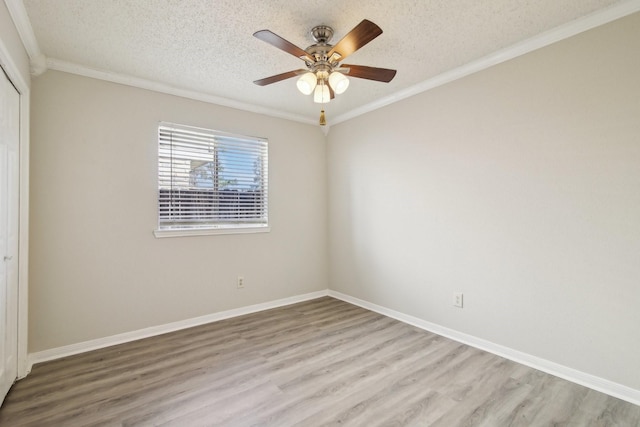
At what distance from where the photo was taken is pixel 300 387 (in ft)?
6.73

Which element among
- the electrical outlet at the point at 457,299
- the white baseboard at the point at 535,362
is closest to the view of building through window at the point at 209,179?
the white baseboard at the point at 535,362

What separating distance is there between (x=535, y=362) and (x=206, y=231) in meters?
3.13

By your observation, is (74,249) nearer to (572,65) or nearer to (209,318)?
(209,318)

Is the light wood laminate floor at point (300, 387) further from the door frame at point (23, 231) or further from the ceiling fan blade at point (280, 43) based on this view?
the ceiling fan blade at point (280, 43)

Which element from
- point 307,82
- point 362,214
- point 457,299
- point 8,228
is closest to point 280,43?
point 307,82

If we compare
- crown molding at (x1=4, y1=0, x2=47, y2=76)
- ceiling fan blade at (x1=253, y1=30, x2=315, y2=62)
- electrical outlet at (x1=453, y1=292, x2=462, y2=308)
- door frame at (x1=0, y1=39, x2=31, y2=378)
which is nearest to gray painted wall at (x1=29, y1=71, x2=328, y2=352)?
crown molding at (x1=4, y1=0, x2=47, y2=76)

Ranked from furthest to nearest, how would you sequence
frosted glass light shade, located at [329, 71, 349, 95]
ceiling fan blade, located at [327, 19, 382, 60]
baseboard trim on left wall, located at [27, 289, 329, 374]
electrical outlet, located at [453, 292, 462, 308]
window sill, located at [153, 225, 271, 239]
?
1. window sill, located at [153, 225, 271, 239]
2. electrical outlet, located at [453, 292, 462, 308]
3. baseboard trim on left wall, located at [27, 289, 329, 374]
4. frosted glass light shade, located at [329, 71, 349, 95]
5. ceiling fan blade, located at [327, 19, 382, 60]

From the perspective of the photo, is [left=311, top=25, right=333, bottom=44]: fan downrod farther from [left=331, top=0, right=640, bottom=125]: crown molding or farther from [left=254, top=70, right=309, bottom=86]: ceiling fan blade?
[left=331, top=0, right=640, bottom=125]: crown molding

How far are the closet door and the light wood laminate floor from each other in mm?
263

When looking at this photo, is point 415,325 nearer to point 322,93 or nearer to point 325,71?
point 322,93

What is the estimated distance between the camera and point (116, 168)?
2752 mm

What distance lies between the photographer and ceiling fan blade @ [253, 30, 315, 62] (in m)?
1.69

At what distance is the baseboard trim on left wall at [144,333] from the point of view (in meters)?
2.45

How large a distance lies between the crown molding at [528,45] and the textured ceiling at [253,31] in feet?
0.17
